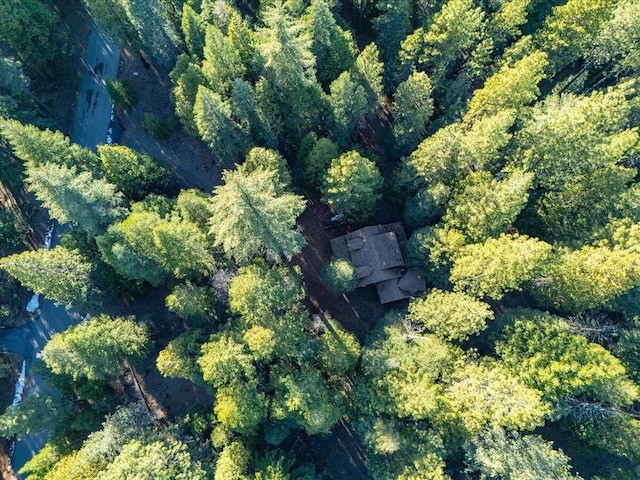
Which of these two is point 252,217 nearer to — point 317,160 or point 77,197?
point 317,160

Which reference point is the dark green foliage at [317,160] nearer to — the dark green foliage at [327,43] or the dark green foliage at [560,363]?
the dark green foliage at [327,43]

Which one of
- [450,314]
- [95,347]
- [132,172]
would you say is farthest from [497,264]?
[95,347]

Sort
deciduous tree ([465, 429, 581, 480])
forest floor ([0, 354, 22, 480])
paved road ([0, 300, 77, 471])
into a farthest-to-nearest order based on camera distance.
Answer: paved road ([0, 300, 77, 471]) → forest floor ([0, 354, 22, 480]) → deciduous tree ([465, 429, 581, 480])

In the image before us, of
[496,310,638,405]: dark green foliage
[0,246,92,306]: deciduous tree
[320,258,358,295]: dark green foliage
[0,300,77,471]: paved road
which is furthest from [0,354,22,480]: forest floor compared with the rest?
[496,310,638,405]: dark green foliage

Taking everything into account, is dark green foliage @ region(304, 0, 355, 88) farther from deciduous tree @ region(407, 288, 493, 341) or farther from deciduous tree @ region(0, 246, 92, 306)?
deciduous tree @ region(0, 246, 92, 306)

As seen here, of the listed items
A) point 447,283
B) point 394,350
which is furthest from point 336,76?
point 394,350

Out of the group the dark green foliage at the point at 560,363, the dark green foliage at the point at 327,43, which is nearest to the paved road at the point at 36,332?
the dark green foliage at the point at 327,43
